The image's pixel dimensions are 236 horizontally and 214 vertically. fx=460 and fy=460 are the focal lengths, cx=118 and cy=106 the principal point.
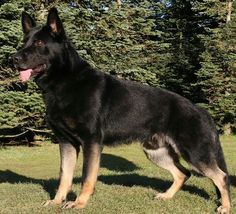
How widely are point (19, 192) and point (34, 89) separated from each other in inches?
495

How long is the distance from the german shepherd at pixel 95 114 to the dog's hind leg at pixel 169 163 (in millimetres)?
345

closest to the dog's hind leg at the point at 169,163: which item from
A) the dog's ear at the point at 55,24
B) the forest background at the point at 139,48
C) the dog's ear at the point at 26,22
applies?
the dog's ear at the point at 55,24

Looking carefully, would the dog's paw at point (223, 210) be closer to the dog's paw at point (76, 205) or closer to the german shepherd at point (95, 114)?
the german shepherd at point (95, 114)

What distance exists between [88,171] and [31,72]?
1.49 metres

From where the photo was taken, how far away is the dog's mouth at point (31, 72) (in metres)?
6.01

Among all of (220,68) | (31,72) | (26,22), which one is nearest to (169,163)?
(31,72)

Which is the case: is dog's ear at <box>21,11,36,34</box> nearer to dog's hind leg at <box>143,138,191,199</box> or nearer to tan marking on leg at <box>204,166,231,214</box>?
dog's hind leg at <box>143,138,191,199</box>

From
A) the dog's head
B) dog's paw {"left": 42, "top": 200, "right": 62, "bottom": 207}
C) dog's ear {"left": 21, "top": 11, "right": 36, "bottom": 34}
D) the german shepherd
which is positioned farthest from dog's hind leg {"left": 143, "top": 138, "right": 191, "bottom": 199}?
dog's ear {"left": 21, "top": 11, "right": 36, "bottom": 34}

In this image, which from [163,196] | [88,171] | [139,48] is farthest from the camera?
[139,48]

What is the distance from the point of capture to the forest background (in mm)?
19391

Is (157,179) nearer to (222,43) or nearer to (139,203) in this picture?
(139,203)

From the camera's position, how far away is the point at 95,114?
601 cm

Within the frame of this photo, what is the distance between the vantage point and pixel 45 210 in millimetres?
5914

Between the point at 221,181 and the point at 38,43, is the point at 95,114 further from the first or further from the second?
the point at 221,181
